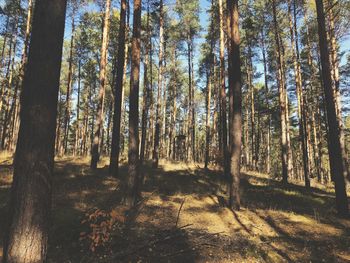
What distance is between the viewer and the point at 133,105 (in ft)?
32.9

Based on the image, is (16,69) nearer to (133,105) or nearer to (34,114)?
(133,105)

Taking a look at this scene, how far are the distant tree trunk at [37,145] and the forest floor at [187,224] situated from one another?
2.98 feet

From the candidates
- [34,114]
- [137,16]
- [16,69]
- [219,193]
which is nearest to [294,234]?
[219,193]

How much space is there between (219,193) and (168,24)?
19937 millimetres

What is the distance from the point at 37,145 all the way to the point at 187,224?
4.16 metres

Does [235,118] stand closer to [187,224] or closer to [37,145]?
[187,224]

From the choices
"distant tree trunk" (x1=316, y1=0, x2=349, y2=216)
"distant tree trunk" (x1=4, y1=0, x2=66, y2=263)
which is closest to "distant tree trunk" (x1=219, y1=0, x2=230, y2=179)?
"distant tree trunk" (x1=316, y1=0, x2=349, y2=216)

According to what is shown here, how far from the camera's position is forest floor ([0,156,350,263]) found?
20.0 ft

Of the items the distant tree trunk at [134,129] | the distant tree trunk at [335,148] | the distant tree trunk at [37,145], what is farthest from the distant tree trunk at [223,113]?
the distant tree trunk at [37,145]

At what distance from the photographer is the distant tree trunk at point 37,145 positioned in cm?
284

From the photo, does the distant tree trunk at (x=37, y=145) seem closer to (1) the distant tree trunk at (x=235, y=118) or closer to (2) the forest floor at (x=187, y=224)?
(2) the forest floor at (x=187, y=224)

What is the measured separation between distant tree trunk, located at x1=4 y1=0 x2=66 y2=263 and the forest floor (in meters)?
0.91

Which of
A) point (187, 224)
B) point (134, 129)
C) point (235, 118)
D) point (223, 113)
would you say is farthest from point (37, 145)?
point (223, 113)

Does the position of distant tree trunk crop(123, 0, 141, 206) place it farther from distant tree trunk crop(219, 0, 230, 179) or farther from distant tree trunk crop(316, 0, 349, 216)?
distant tree trunk crop(316, 0, 349, 216)
